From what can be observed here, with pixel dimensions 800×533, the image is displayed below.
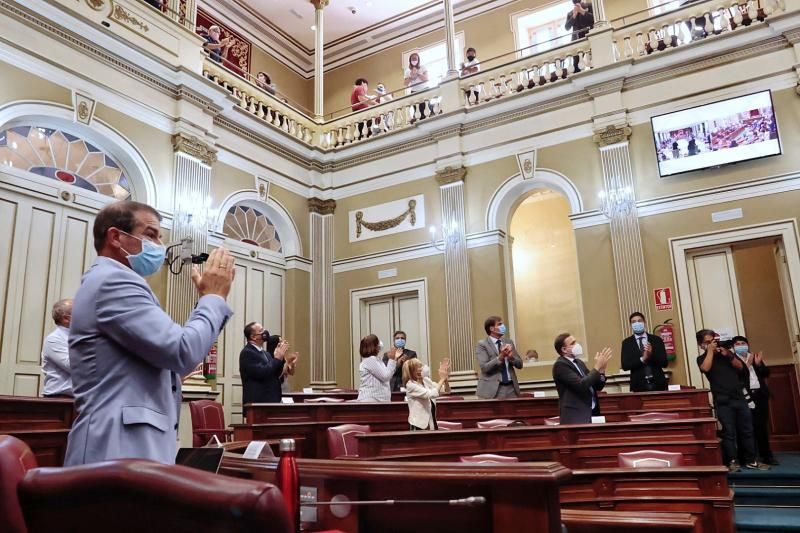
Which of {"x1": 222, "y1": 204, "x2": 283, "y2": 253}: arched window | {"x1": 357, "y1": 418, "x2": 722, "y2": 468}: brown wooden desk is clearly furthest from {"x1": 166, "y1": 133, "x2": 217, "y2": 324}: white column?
{"x1": 357, "y1": 418, "x2": 722, "y2": 468}: brown wooden desk

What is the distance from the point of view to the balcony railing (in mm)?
8102

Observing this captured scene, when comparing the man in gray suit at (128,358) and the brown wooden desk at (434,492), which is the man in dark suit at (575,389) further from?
the man in gray suit at (128,358)

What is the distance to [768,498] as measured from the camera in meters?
4.93

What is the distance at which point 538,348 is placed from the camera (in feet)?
39.5

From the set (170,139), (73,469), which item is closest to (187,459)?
(73,469)

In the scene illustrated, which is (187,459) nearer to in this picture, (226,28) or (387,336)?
→ (387,336)

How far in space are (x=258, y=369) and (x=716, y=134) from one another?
6.19m

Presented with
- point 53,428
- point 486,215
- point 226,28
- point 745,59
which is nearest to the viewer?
point 53,428

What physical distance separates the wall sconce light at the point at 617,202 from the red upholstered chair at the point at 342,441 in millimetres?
5552

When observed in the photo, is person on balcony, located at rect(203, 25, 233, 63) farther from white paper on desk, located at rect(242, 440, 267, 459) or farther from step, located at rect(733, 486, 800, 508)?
white paper on desk, located at rect(242, 440, 267, 459)

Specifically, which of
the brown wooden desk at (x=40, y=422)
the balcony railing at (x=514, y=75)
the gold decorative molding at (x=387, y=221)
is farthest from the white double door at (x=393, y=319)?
the brown wooden desk at (x=40, y=422)

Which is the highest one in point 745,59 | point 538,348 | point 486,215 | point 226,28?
point 226,28

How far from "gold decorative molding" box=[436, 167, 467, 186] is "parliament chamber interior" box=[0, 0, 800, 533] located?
0.05 m

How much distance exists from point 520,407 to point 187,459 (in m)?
5.24
